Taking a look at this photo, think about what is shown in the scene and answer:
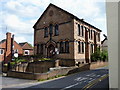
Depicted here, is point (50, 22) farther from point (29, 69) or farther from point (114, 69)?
point (114, 69)

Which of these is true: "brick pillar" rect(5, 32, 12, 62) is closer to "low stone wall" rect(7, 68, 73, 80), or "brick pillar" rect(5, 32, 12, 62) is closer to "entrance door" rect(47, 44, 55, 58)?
"entrance door" rect(47, 44, 55, 58)

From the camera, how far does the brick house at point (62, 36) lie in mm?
25047

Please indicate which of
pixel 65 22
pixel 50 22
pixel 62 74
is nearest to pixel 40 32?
pixel 50 22

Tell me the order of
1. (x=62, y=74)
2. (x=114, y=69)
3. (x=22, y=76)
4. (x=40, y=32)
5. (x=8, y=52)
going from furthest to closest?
(x=8, y=52), (x=40, y=32), (x=62, y=74), (x=22, y=76), (x=114, y=69)

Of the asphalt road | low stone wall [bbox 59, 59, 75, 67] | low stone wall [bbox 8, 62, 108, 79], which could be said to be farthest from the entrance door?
the asphalt road

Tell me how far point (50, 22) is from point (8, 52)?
1444cm

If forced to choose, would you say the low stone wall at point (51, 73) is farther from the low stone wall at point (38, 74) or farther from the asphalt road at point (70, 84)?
the asphalt road at point (70, 84)

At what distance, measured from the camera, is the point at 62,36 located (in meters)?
26.5

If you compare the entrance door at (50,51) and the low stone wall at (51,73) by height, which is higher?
the entrance door at (50,51)

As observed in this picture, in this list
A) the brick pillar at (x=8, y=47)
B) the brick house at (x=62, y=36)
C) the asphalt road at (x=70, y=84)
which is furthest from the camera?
the brick pillar at (x=8, y=47)

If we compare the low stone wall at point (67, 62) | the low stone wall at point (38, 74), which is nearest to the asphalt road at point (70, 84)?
the low stone wall at point (38, 74)

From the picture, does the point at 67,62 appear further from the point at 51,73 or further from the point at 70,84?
the point at 70,84

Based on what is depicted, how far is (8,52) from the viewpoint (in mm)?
33969

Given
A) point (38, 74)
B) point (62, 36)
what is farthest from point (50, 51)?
point (38, 74)
